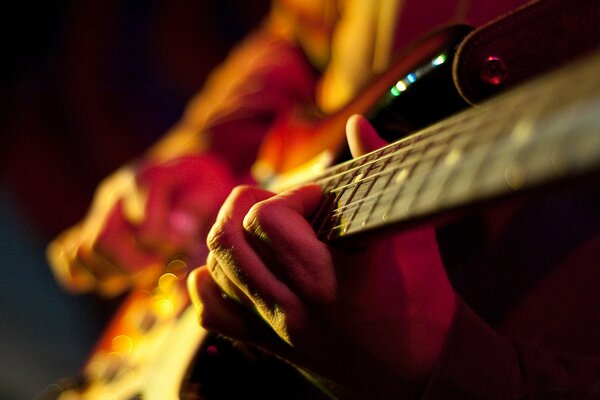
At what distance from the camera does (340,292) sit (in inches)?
17.9

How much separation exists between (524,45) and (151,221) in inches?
25.4

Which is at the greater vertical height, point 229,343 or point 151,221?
point 151,221

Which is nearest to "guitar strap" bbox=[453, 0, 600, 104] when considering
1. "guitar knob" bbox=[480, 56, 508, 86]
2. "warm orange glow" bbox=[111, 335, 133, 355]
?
"guitar knob" bbox=[480, 56, 508, 86]

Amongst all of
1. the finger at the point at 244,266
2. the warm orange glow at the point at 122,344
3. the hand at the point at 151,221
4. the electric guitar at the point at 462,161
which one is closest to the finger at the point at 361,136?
the electric guitar at the point at 462,161

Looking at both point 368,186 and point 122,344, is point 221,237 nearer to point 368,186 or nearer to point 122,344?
point 368,186

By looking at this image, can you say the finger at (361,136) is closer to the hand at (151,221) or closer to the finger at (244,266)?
the finger at (244,266)

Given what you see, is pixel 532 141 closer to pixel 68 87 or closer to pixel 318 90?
pixel 318 90

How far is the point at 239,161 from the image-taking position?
1177mm

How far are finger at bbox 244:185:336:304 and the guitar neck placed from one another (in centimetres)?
2

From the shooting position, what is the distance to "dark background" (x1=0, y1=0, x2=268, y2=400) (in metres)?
1.93

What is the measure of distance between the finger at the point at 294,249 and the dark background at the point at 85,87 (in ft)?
5.11

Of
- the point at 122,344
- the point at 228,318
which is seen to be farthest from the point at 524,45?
the point at 122,344

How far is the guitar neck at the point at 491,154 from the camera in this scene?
25 centimetres

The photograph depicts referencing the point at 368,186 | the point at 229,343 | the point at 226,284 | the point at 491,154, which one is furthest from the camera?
the point at 229,343
